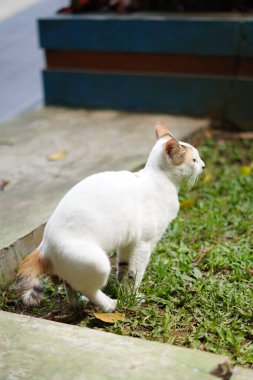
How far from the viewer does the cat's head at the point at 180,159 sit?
2.71 metres

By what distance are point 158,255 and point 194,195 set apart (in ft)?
3.52

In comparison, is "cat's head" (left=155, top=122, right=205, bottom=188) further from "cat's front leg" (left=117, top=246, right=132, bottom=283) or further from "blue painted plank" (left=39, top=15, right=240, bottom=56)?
"blue painted plank" (left=39, top=15, right=240, bottom=56)

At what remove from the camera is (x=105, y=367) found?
2033 mm

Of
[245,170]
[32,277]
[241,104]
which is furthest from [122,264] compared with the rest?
[241,104]

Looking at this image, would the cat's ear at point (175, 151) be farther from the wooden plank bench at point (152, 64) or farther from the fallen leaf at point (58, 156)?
the wooden plank bench at point (152, 64)

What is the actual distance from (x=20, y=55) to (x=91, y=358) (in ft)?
14.7

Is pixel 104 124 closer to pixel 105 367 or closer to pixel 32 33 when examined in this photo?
pixel 32 33

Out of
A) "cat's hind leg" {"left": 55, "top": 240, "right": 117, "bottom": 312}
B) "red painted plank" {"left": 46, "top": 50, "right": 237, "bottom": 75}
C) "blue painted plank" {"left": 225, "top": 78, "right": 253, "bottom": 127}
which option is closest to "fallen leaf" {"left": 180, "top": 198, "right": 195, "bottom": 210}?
"cat's hind leg" {"left": 55, "top": 240, "right": 117, "bottom": 312}

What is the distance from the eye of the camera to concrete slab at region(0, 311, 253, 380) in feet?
6.56

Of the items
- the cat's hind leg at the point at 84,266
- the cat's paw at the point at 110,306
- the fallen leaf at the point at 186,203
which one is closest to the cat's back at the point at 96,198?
the cat's hind leg at the point at 84,266

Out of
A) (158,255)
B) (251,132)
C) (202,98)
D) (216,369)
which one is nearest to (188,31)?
(202,98)

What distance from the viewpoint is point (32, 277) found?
98.8 inches

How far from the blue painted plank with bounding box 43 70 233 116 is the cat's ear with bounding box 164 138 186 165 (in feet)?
10.3

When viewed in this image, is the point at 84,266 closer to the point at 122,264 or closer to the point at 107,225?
the point at 107,225
